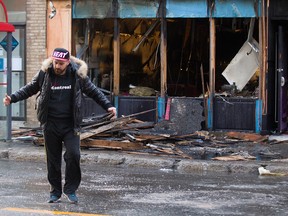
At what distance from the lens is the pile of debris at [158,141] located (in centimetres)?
1117

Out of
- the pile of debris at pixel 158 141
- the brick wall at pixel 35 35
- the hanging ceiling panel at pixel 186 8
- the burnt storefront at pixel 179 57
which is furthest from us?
the brick wall at pixel 35 35

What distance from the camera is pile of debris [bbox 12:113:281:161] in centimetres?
1117

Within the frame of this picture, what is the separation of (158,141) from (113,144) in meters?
0.96

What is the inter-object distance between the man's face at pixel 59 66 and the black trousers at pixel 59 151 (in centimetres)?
58

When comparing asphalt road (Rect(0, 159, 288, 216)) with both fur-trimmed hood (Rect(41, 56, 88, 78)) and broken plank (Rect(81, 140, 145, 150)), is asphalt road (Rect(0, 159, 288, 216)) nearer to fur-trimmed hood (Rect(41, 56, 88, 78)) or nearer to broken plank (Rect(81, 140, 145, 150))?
broken plank (Rect(81, 140, 145, 150))

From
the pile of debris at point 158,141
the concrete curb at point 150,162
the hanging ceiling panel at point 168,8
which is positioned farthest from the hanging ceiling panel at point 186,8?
the concrete curb at point 150,162

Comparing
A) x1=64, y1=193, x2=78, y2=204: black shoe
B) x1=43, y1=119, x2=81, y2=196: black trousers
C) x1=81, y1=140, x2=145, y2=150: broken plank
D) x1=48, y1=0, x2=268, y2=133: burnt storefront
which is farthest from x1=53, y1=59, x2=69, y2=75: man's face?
x1=48, y1=0, x2=268, y2=133: burnt storefront

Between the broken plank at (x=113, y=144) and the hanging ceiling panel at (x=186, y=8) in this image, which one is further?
the hanging ceiling panel at (x=186, y=8)

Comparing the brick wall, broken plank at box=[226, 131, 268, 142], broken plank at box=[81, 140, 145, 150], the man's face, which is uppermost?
the brick wall

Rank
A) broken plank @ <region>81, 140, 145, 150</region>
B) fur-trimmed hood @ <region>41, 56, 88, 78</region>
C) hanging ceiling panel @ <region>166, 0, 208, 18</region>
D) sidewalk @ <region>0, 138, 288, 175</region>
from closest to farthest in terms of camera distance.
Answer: fur-trimmed hood @ <region>41, 56, 88, 78</region>
sidewalk @ <region>0, 138, 288, 175</region>
broken plank @ <region>81, 140, 145, 150</region>
hanging ceiling panel @ <region>166, 0, 208, 18</region>

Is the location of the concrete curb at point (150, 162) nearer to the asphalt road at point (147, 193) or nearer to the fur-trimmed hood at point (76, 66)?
the asphalt road at point (147, 193)

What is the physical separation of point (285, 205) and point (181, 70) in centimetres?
737

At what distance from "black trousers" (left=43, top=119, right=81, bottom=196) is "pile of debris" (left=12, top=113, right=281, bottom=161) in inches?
156

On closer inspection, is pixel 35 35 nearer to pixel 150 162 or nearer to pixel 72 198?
pixel 150 162
